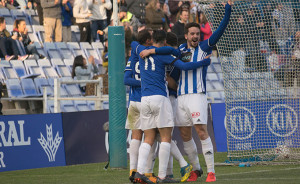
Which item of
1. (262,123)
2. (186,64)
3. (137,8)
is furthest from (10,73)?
(186,64)

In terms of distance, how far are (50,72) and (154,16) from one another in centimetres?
347

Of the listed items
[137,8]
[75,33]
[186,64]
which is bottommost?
[186,64]

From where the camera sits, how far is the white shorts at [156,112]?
819 cm

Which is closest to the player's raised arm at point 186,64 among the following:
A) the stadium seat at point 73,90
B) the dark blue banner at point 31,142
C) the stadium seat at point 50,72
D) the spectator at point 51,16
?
the dark blue banner at point 31,142

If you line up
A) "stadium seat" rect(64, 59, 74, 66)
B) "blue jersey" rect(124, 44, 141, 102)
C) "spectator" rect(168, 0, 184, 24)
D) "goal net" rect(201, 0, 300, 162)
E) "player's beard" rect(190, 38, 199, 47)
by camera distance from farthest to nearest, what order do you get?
"spectator" rect(168, 0, 184, 24) < "stadium seat" rect(64, 59, 74, 66) < "goal net" rect(201, 0, 300, 162) < "blue jersey" rect(124, 44, 141, 102) < "player's beard" rect(190, 38, 199, 47)

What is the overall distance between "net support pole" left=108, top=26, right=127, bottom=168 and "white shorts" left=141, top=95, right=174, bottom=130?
2760 millimetres

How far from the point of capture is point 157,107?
26.9 feet

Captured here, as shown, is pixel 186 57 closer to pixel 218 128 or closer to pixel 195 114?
pixel 195 114

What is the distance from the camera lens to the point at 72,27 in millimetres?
20453

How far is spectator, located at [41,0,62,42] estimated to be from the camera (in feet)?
59.9

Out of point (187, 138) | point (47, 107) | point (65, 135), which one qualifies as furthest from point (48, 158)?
point (187, 138)

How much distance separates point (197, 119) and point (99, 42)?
1178 centimetres

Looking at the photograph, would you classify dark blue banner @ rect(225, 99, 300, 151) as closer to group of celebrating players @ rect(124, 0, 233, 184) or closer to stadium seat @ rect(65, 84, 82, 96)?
group of celebrating players @ rect(124, 0, 233, 184)

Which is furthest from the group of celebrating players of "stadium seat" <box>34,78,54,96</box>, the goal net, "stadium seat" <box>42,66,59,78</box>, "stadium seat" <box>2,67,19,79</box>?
"stadium seat" <box>42,66,59,78</box>
